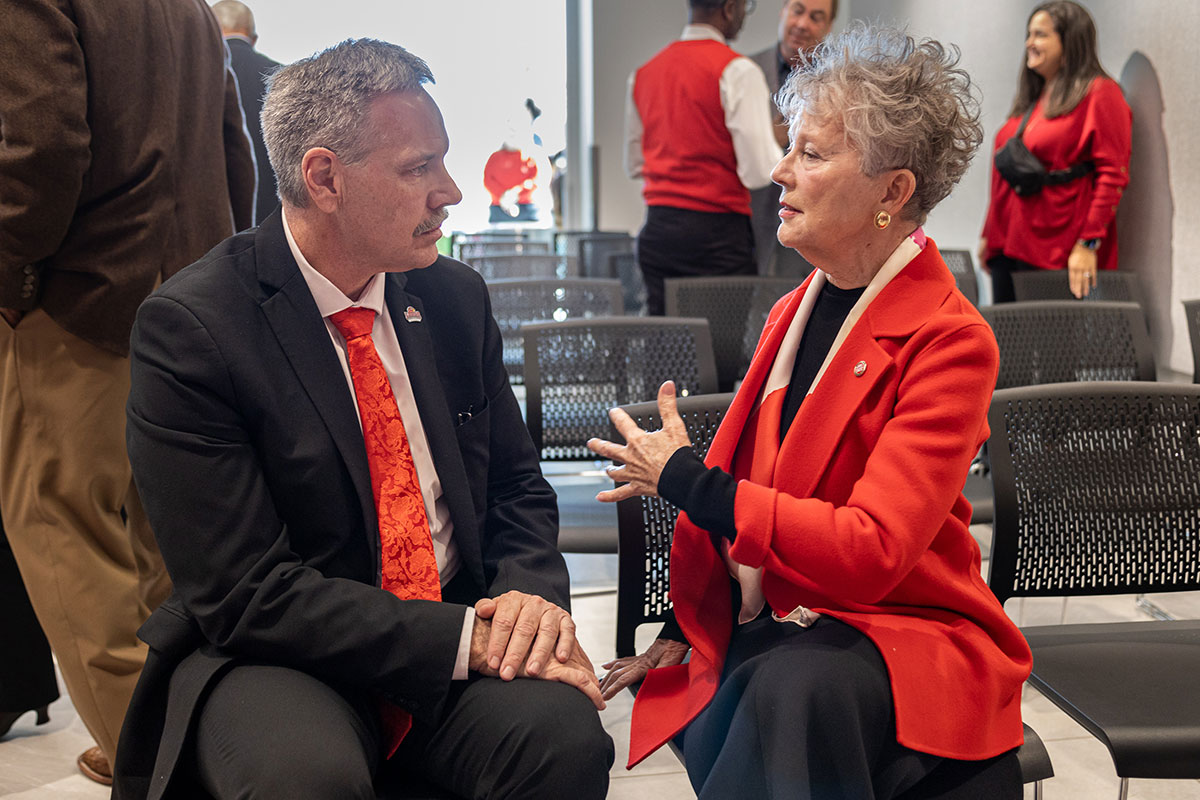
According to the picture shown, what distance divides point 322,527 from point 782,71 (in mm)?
3588

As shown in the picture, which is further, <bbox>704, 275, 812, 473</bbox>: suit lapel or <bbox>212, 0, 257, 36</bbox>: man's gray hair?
<bbox>212, 0, 257, 36</bbox>: man's gray hair

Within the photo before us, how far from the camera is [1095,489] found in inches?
75.2

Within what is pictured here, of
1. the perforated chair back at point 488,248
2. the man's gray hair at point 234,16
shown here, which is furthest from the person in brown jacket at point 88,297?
the perforated chair back at point 488,248

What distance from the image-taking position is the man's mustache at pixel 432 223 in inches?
61.5

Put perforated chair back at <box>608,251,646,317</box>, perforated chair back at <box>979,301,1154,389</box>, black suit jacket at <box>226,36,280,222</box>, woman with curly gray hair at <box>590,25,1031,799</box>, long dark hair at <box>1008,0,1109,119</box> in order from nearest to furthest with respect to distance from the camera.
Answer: woman with curly gray hair at <box>590,25,1031,799</box>
perforated chair back at <box>979,301,1154,389</box>
black suit jacket at <box>226,36,280,222</box>
long dark hair at <box>1008,0,1109,119</box>
perforated chair back at <box>608,251,646,317</box>

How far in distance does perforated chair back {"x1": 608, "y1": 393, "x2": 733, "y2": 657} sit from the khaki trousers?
107cm

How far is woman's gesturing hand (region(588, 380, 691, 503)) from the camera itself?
1.42 metres

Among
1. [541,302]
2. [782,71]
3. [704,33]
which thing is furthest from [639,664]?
[782,71]

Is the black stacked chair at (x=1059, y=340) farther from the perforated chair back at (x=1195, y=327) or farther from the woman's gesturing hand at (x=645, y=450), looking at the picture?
the woman's gesturing hand at (x=645, y=450)

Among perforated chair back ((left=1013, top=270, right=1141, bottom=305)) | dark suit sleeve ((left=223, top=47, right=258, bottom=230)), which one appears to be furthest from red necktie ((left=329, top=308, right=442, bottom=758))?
perforated chair back ((left=1013, top=270, right=1141, bottom=305))

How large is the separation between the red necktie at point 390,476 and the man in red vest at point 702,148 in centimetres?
259

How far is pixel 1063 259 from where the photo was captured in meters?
4.54

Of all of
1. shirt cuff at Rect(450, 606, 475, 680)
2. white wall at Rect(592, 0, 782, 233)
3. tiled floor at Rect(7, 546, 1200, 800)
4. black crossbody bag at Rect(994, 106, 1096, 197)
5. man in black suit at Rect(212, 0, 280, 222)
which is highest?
white wall at Rect(592, 0, 782, 233)

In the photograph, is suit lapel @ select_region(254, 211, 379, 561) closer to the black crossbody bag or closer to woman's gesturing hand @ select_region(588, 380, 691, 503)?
woman's gesturing hand @ select_region(588, 380, 691, 503)
